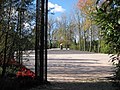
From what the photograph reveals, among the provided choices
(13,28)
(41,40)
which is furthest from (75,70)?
(13,28)

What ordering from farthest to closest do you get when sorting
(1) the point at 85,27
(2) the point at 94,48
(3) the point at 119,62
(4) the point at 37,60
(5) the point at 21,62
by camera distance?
(2) the point at 94,48, (1) the point at 85,27, (4) the point at 37,60, (5) the point at 21,62, (3) the point at 119,62

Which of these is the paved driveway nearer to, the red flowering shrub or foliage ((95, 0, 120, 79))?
the red flowering shrub

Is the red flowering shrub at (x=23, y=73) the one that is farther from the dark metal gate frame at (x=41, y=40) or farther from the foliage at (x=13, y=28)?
the foliage at (x=13, y=28)

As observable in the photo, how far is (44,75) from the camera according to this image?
11453mm

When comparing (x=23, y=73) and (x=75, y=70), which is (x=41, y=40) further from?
(x=75, y=70)

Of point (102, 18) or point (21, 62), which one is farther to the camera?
point (21, 62)

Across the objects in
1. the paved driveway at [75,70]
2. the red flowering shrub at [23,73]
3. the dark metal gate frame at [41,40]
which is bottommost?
the paved driveway at [75,70]

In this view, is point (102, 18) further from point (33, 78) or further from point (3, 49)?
point (33, 78)

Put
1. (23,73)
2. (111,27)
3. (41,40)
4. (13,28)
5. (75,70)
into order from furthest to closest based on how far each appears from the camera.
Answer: (75,70) → (41,40) → (23,73) → (13,28) → (111,27)

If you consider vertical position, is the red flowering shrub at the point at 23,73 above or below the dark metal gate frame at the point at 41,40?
below

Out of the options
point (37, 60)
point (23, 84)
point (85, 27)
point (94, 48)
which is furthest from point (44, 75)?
point (94, 48)

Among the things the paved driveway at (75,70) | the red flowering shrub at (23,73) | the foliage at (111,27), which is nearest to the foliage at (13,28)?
the paved driveway at (75,70)

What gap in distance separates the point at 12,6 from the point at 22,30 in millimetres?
817

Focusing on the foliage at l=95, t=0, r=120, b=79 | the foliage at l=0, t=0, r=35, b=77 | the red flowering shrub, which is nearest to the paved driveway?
the red flowering shrub
